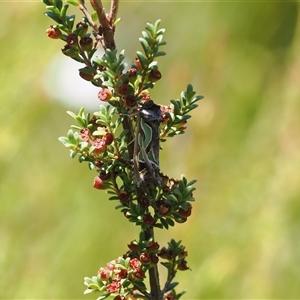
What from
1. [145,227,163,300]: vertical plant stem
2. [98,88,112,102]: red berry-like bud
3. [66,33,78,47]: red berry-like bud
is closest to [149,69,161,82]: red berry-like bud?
[98,88,112,102]: red berry-like bud

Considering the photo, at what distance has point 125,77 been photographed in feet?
4.67

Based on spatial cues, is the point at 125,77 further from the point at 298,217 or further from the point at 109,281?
the point at 298,217

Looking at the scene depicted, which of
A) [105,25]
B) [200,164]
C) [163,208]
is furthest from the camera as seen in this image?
[200,164]

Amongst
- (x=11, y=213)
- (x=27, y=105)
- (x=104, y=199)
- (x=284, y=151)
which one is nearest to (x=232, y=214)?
(x=284, y=151)

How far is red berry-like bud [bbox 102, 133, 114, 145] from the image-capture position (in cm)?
149

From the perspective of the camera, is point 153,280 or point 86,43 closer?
point 86,43

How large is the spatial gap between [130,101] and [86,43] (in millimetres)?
213

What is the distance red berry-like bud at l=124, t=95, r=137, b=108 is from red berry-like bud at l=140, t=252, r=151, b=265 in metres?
0.44

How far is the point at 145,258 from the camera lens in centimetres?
152

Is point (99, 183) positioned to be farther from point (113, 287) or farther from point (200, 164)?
point (200, 164)

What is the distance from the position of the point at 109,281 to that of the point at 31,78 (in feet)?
17.2

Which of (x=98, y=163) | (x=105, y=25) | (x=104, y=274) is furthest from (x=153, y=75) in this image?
(x=104, y=274)

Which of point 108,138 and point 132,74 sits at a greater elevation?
point 132,74

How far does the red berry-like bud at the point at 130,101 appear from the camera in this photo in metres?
1.44
